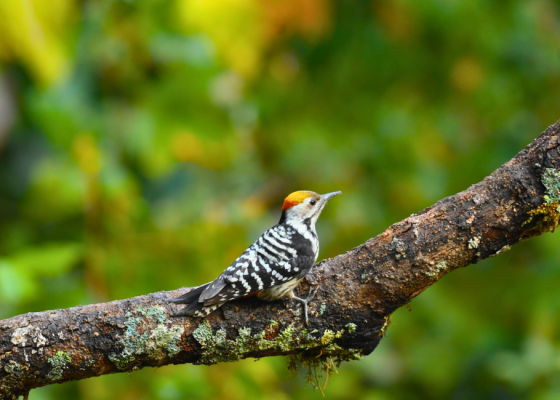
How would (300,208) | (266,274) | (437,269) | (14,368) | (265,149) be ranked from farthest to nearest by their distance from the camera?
(265,149) < (300,208) < (266,274) < (437,269) < (14,368)

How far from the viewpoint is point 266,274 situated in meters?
2.59

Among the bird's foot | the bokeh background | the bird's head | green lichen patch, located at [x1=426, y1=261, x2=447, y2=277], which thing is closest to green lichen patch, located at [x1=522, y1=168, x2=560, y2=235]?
green lichen patch, located at [x1=426, y1=261, x2=447, y2=277]

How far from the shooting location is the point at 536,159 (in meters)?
2.36

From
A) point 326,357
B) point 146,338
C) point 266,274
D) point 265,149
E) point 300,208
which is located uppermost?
point 265,149

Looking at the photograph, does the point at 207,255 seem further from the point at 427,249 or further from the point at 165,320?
the point at 427,249

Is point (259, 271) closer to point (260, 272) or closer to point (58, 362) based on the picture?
point (260, 272)

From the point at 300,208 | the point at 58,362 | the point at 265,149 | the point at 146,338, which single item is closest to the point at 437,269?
the point at 300,208

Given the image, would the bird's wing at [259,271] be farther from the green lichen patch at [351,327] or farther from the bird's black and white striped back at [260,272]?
the green lichen patch at [351,327]

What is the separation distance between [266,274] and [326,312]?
35cm

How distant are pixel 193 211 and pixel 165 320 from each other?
315 centimetres

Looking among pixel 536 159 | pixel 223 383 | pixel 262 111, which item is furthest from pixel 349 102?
pixel 536 159

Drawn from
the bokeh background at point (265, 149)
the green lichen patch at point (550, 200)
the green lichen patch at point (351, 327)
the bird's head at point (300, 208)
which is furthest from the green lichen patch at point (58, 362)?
the green lichen patch at point (550, 200)

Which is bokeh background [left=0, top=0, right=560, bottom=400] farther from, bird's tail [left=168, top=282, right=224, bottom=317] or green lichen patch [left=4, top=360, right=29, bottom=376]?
bird's tail [left=168, top=282, right=224, bottom=317]

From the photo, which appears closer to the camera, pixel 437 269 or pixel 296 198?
pixel 437 269
